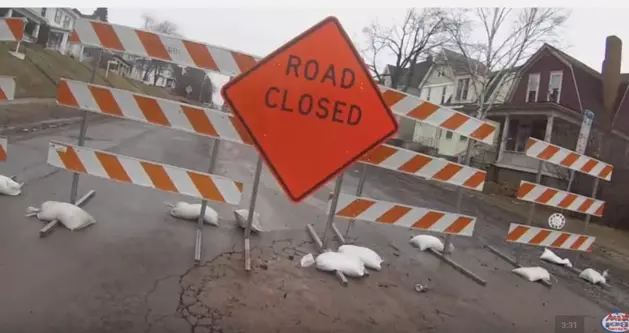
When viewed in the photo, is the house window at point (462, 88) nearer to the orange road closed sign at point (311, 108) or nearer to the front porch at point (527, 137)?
the front porch at point (527, 137)

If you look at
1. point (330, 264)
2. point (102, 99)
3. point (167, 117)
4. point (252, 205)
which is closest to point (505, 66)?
point (330, 264)

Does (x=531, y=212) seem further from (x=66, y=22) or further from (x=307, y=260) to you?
(x=66, y=22)

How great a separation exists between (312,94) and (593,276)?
9.71ft

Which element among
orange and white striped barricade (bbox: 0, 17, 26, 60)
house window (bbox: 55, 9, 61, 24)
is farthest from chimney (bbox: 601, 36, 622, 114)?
orange and white striped barricade (bbox: 0, 17, 26, 60)

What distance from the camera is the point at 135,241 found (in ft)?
8.38

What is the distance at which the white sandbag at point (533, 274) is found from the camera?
3209 mm

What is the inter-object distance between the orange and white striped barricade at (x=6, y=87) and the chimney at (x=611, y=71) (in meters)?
3.28

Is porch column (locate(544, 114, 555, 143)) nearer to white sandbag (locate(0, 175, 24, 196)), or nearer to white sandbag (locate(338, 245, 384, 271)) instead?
white sandbag (locate(338, 245, 384, 271))

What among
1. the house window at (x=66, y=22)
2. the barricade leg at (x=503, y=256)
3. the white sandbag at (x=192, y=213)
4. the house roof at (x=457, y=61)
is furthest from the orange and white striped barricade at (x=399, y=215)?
the house window at (x=66, y=22)

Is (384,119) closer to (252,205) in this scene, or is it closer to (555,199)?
(252,205)

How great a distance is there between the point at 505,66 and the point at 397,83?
99 cm

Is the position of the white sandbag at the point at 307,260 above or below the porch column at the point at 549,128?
below

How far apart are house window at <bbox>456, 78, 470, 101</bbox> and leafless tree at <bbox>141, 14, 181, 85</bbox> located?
2.03 metres

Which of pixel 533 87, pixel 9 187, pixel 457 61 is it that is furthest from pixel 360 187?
pixel 9 187
